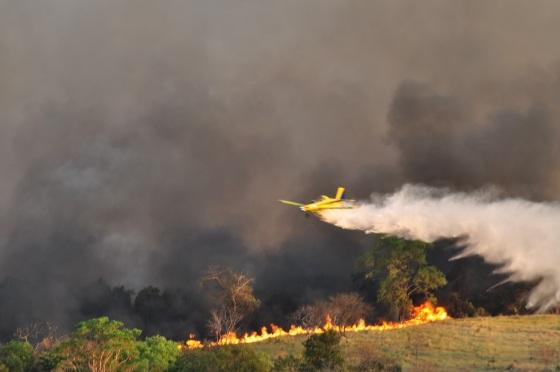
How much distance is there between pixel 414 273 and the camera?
128 m

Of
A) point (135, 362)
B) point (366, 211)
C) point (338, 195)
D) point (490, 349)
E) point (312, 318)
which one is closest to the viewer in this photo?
point (135, 362)

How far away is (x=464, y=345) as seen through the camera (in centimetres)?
9131

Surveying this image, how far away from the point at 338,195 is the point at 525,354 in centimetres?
3152

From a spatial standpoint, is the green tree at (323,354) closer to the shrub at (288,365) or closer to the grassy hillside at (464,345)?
the shrub at (288,365)

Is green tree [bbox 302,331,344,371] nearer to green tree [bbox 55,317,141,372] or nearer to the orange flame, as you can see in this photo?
green tree [bbox 55,317,141,372]

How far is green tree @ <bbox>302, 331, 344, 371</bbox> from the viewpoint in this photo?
73688mm

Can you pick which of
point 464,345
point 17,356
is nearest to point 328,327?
point 464,345

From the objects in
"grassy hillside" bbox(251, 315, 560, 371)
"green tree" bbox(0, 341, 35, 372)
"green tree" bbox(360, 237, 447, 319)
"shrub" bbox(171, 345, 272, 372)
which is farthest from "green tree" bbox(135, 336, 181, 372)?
"green tree" bbox(360, 237, 447, 319)

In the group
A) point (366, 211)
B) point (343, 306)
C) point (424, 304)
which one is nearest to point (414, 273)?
point (424, 304)

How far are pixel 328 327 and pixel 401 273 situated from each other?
2683 centimetres

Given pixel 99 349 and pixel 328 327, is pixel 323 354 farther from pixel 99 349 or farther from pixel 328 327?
pixel 328 327

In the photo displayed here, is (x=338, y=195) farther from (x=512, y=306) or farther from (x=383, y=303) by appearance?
(x=512, y=306)

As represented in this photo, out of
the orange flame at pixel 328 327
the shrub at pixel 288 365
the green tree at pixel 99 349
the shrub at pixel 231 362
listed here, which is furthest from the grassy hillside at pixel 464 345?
the green tree at pixel 99 349

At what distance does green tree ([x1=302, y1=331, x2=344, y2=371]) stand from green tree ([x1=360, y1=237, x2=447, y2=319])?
167ft
